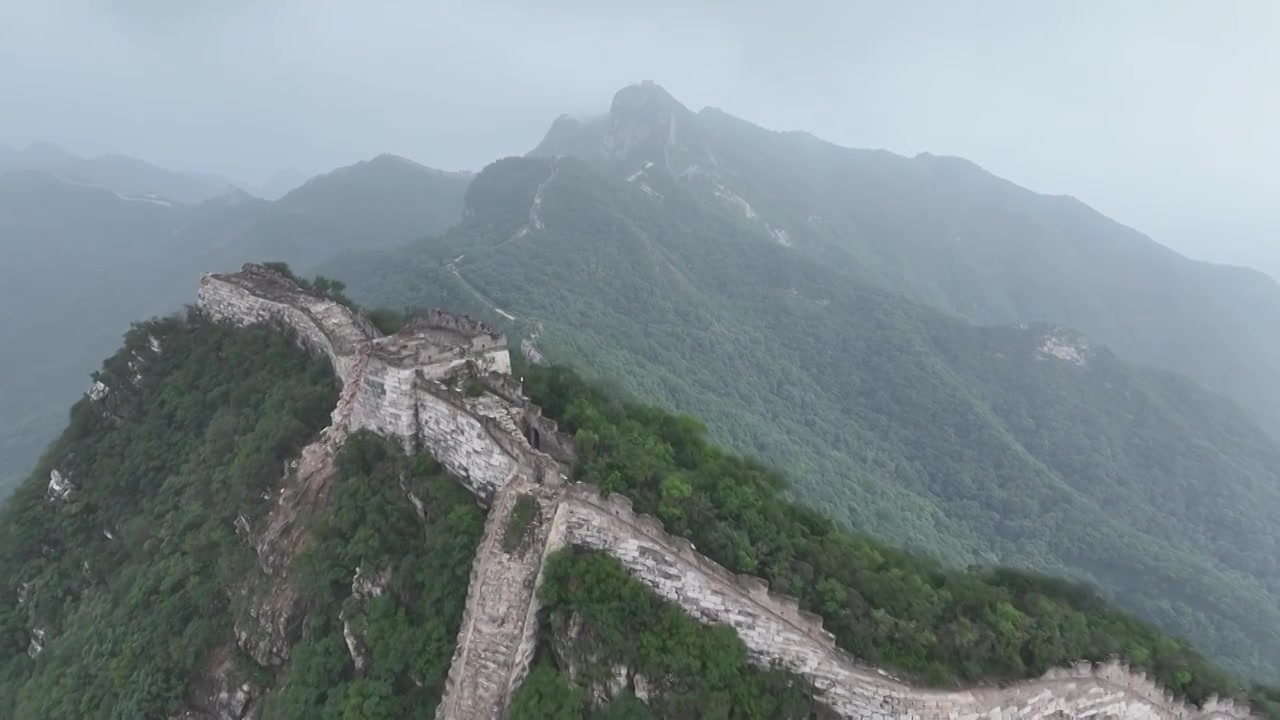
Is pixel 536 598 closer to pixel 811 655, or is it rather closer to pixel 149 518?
pixel 811 655

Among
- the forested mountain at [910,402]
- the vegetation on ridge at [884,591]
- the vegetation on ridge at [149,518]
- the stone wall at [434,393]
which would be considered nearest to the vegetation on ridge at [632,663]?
the vegetation on ridge at [884,591]

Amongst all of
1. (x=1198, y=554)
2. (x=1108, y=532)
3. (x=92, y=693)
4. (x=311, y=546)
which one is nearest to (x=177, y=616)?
(x=92, y=693)

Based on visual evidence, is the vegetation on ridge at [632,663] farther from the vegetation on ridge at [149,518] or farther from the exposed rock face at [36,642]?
the exposed rock face at [36,642]

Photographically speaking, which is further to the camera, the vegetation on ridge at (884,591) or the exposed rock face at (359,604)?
the exposed rock face at (359,604)

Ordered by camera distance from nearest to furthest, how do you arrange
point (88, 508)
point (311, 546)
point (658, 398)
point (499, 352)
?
point (311, 546) → point (499, 352) → point (88, 508) → point (658, 398)

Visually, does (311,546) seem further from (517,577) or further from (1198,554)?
(1198,554)

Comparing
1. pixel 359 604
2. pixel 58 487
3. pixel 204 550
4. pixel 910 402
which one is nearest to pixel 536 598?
pixel 359 604

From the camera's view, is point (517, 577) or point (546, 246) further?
point (546, 246)
